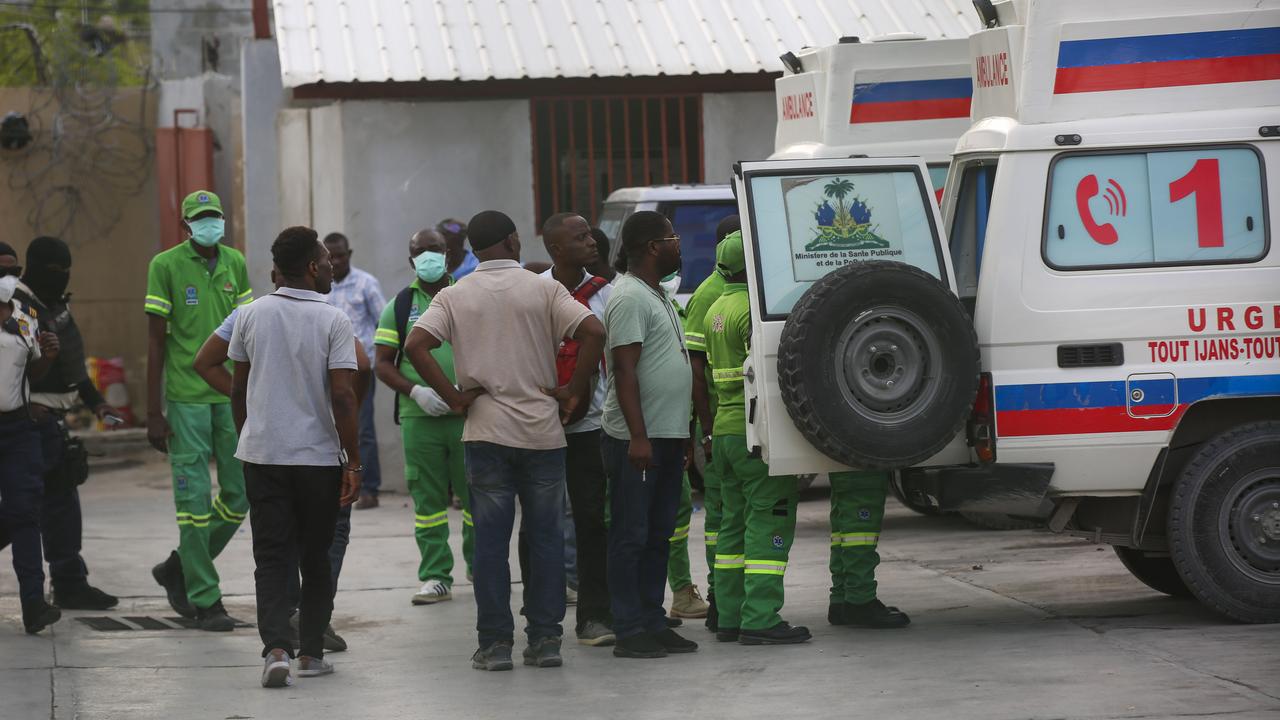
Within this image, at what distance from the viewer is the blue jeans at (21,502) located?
8.31 metres

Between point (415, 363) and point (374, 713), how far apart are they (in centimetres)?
141

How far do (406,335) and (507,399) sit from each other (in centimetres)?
208

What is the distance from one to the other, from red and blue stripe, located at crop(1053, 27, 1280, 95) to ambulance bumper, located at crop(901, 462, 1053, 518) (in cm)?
165

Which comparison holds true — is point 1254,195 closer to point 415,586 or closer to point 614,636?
point 614,636

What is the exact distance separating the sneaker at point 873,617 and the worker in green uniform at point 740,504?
0.30 metres

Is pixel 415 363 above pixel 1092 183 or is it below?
→ below

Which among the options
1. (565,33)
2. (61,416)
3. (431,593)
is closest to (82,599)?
(61,416)

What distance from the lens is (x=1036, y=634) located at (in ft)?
25.1

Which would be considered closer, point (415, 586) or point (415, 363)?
point (415, 363)

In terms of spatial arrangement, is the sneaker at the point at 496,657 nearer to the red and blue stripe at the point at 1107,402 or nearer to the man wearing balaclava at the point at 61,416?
the red and blue stripe at the point at 1107,402

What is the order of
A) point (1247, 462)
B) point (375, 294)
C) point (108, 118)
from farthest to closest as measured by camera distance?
point (108, 118)
point (375, 294)
point (1247, 462)

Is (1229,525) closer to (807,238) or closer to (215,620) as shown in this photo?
(807,238)

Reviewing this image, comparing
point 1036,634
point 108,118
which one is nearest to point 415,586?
point 1036,634

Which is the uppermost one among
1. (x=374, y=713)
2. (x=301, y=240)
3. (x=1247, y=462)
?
(x=301, y=240)
